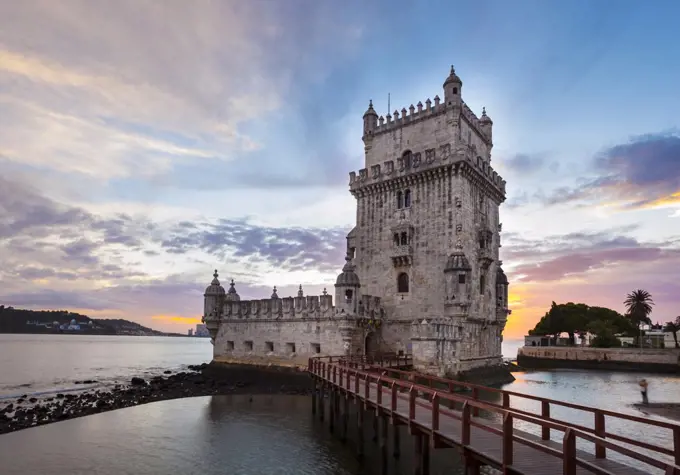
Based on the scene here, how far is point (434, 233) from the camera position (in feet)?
118

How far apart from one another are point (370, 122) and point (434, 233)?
12153 mm

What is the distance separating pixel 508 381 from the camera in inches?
1642

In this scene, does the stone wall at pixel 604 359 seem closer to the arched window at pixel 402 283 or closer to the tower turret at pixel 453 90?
the arched window at pixel 402 283

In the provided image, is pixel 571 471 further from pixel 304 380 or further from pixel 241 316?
pixel 241 316

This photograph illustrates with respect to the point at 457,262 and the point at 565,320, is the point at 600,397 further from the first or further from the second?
the point at 565,320

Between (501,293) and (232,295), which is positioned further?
(232,295)

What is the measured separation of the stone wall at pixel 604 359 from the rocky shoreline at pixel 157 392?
4477cm

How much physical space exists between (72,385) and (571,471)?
46233 mm

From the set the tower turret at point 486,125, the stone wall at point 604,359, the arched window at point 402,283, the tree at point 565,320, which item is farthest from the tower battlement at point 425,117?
the tree at point 565,320

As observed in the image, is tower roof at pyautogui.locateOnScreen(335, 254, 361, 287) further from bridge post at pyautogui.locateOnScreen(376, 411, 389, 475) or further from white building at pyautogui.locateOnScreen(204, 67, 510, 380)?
bridge post at pyautogui.locateOnScreen(376, 411, 389, 475)

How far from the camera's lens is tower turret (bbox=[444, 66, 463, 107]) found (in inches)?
1441

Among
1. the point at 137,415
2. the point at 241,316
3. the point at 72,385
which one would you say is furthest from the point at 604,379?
the point at 72,385

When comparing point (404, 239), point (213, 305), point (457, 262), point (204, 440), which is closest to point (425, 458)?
point (204, 440)

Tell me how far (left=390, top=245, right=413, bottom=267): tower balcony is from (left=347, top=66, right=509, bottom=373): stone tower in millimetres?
77
